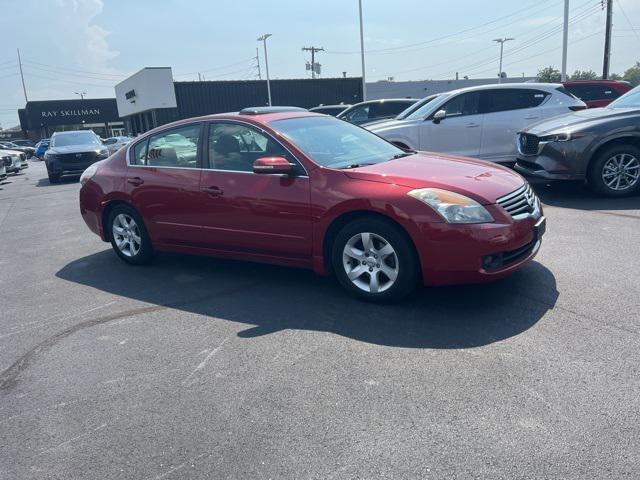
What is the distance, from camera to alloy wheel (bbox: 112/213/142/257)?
6.29 meters

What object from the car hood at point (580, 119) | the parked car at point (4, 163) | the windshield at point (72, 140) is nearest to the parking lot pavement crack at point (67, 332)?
the car hood at point (580, 119)

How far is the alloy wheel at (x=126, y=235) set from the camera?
20.6 feet

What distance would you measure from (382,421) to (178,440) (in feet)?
3.59

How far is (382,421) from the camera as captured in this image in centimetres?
298

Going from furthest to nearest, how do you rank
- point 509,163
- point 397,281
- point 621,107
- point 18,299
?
point 509,163 → point 621,107 → point 18,299 → point 397,281

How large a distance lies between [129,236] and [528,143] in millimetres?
5970

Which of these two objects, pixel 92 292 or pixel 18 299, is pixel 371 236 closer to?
pixel 92 292

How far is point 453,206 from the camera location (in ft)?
13.9

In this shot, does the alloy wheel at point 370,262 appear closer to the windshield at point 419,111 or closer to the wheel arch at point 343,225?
the wheel arch at point 343,225

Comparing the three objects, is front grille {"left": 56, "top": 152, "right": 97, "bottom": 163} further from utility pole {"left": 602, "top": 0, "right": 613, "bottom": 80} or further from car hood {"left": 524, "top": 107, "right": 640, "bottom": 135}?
utility pole {"left": 602, "top": 0, "right": 613, "bottom": 80}

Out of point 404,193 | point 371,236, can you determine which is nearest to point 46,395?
point 371,236

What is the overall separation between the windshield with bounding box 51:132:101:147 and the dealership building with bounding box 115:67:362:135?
25.5 m

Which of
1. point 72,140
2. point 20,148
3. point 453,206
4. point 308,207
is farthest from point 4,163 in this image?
point 20,148

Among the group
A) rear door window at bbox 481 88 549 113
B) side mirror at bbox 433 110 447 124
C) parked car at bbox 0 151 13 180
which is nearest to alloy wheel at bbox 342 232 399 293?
side mirror at bbox 433 110 447 124
